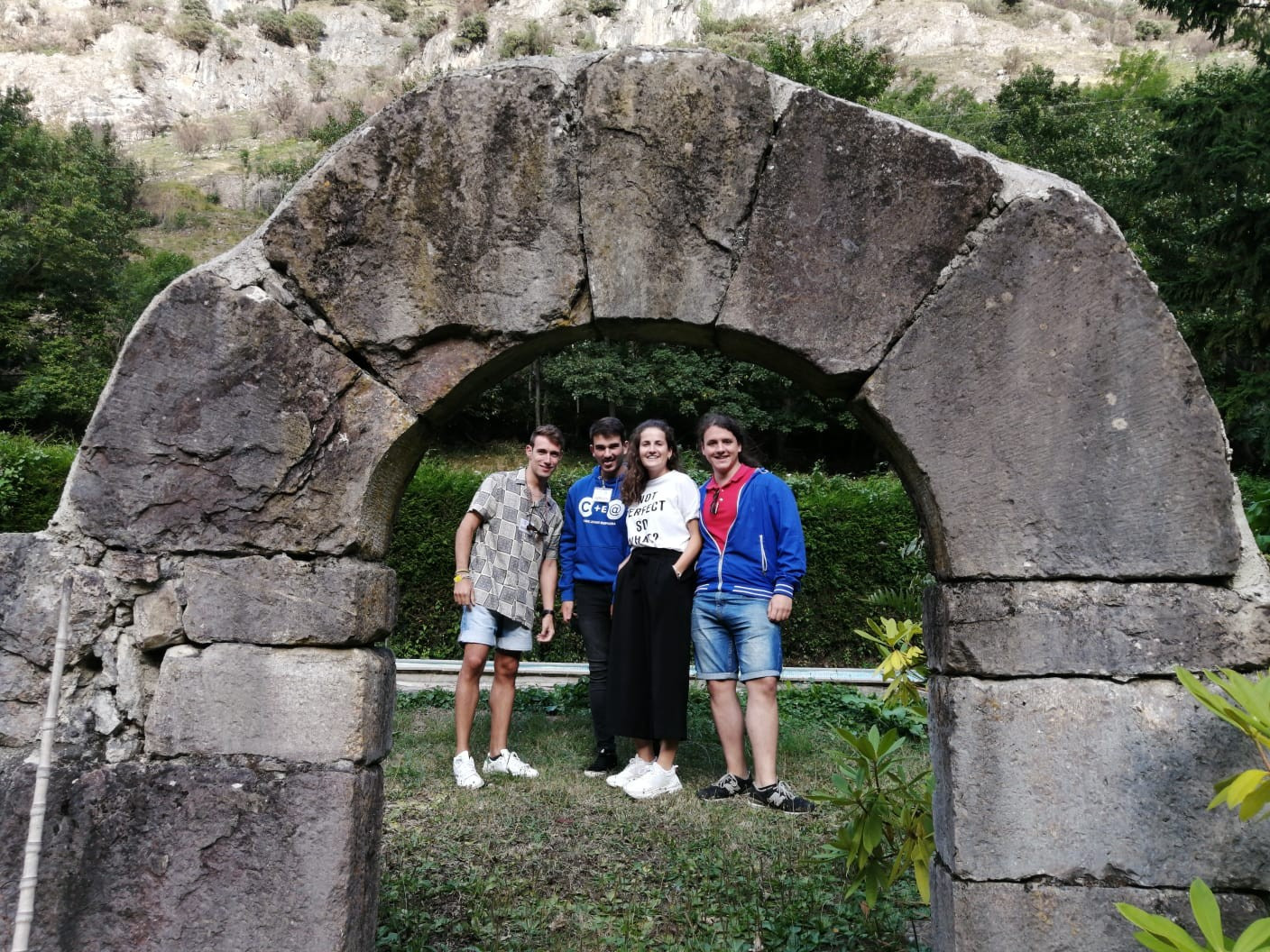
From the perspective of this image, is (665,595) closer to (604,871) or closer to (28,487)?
(604,871)

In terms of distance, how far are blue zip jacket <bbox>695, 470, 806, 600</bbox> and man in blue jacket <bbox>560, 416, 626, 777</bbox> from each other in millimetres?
788

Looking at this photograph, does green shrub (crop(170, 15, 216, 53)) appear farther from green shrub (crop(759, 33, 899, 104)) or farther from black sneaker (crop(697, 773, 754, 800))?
black sneaker (crop(697, 773, 754, 800))

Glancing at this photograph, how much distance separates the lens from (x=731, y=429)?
4551 millimetres

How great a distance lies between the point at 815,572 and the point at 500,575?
469cm

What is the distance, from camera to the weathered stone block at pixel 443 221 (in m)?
2.48

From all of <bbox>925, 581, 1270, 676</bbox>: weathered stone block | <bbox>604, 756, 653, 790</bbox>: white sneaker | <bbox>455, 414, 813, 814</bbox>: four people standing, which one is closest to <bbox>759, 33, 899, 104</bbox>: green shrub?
<bbox>455, 414, 813, 814</bbox>: four people standing

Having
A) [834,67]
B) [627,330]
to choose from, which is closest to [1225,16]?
[627,330]

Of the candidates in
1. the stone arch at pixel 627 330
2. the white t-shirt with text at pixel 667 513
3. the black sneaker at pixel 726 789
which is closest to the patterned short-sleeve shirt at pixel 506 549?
the white t-shirt with text at pixel 667 513

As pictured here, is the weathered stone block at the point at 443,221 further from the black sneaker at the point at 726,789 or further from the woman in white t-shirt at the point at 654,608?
the black sneaker at the point at 726,789

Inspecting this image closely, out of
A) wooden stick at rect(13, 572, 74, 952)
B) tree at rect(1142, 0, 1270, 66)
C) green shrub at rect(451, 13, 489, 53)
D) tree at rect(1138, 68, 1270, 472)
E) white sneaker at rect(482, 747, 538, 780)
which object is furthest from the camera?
green shrub at rect(451, 13, 489, 53)

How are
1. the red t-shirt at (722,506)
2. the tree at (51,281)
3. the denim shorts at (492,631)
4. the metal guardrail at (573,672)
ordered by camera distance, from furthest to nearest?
the tree at (51,281), the metal guardrail at (573,672), the denim shorts at (492,631), the red t-shirt at (722,506)

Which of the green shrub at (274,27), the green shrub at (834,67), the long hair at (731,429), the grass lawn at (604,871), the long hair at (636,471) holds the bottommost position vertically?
the grass lawn at (604,871)

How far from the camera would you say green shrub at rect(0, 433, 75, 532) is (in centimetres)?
884

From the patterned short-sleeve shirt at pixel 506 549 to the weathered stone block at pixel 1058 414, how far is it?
2.69 metres
